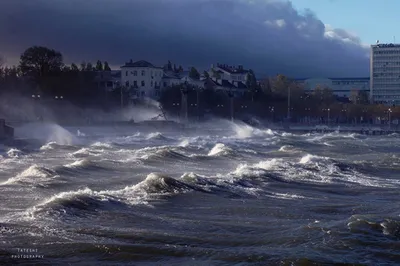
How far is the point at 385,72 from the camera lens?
172375 mm

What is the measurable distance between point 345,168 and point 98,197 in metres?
15.7

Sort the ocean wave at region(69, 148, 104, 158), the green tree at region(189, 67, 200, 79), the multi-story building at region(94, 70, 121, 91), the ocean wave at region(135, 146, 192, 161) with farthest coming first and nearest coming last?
the green tree at region(189, 67, 200, 79), the multi-story building at region(94, 70, 121, 91), the ocean wave at region(69, 148, 104, 158), the ocean wave at region(135, 146, 192, 161)

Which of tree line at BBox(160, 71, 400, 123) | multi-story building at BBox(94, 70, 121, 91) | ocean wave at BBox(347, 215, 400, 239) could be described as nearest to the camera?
ocean wave at BBox(347, 215, 400, 239)

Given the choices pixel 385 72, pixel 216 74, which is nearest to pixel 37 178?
pixel 216 74

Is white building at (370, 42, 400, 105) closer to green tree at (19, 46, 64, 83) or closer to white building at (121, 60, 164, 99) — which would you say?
white building at (121, 60, 164, 99)

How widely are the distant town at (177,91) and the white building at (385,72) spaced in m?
32.8

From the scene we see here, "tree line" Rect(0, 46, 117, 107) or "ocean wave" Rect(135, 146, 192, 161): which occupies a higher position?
"tree line" Rect(0, 46, 117, 107)

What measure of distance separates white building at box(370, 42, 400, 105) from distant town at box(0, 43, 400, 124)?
3279cm

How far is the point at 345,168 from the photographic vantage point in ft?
102

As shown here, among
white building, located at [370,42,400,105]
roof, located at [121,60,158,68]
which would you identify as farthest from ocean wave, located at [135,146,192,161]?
white building, located at [370,42,400,105]

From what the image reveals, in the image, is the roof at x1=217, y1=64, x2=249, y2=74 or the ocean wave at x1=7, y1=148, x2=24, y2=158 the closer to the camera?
the ocean wave at x1=7, y1=148, x2=24, y2=158

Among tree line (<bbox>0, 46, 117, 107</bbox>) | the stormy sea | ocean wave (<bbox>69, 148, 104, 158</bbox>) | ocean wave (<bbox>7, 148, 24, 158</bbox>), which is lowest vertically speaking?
ocean wave (<bbox>69, 148, 104, 158</bbox>)

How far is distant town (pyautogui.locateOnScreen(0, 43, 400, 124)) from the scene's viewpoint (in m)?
78.2

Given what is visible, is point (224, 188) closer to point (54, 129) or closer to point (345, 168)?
point (345, 168)
